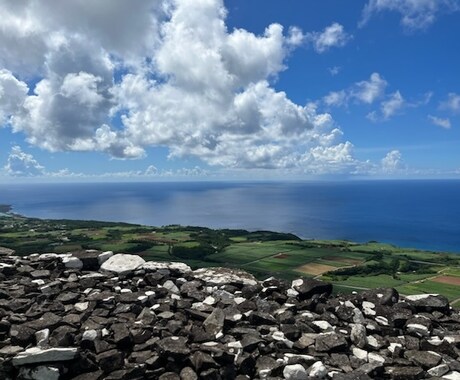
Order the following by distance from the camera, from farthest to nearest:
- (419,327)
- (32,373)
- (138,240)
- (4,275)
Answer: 1. (138,240)
2. (4,275)
3. (419,327)
4. (32,373)

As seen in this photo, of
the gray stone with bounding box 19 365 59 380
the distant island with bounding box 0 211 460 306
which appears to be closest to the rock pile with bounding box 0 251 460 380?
the gray stone with bounding box 19 365 59 380

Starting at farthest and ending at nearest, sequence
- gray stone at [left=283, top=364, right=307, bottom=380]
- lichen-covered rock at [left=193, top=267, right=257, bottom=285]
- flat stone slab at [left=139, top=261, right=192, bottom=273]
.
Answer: flat stone slab at [left=139, top=261, right=192, bottom=273]
lichen-covered rock at [left=193, top=267, right=257, bottom=285]
gray stone at [left=283, top=364, right=307, bottom=380]

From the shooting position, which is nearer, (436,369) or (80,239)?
(436,369)

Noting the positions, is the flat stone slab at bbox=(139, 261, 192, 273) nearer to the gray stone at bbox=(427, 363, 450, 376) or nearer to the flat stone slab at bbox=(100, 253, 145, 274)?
the flat stone slab at bbox=(100, 253, 145, 274)

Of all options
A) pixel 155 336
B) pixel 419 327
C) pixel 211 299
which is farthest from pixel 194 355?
pixel 419 327

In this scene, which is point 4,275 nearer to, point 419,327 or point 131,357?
point 131,357

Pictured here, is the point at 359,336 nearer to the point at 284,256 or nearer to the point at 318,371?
the point at 318,371

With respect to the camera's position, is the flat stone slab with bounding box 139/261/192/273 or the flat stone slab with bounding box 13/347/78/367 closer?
the flat stone slab with bounding box 13/347/78/367
